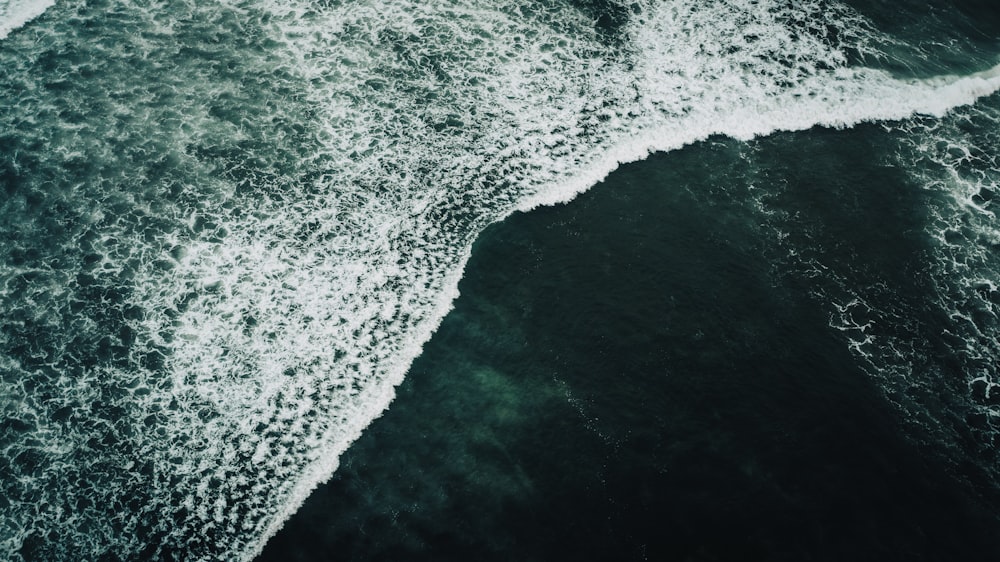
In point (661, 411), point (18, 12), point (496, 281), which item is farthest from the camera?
point (18, 12)

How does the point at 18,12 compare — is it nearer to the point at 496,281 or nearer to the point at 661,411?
the point at 496,281

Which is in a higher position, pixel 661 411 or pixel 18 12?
pixel 18 12

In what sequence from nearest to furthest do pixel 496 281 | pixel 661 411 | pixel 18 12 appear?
1. pixel 661 411
2. pixel 496 281
3. pixel 18 12

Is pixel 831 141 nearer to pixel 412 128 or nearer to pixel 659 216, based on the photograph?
pixel 659 216

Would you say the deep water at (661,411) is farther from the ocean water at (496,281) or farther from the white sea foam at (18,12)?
the white sea foam at (18,12)

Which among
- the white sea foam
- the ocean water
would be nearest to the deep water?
the ocean water

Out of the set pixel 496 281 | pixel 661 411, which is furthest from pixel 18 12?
pixel 661 411

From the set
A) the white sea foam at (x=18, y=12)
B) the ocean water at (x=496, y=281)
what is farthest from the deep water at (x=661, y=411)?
the white sea foam at (x=18, y=12)
